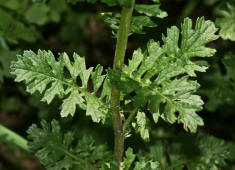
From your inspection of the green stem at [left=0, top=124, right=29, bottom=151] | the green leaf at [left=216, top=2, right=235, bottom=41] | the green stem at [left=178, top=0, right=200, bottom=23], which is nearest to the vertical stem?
the green leaf at [left=216, top=2, right=235, bottom=41]

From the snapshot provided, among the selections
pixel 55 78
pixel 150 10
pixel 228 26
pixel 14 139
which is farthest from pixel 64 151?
pixel 228 26

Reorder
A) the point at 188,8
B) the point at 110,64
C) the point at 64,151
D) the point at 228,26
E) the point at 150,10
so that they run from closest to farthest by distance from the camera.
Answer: the point at 150,10 → the point at 64,151 → the point at 228,26 → the point at 188,8 → the point at 110,64

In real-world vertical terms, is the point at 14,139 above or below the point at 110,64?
below

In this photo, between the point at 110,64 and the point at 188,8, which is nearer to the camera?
the point at 188,8

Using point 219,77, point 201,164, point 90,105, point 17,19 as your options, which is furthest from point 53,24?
point 90,105

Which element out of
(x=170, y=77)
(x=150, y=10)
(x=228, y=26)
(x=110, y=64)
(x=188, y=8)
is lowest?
(x=170, y=77)

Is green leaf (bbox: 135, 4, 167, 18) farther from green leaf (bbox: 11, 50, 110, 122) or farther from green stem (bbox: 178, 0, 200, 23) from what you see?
green stem (bbox: 178, 0, 200, 23)

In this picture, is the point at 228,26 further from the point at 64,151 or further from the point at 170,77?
the point at 64,151

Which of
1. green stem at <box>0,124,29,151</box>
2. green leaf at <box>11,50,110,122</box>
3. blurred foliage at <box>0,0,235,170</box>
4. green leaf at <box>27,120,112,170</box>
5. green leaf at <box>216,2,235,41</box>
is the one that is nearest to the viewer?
green leaf at <box>11,50,110,122</box>
